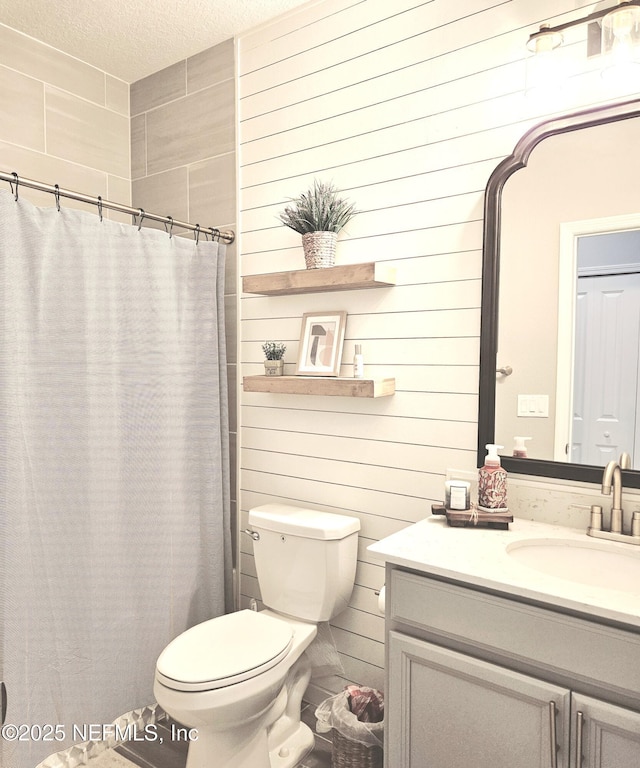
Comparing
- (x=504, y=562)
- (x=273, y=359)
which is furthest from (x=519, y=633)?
(x=273, y=359)

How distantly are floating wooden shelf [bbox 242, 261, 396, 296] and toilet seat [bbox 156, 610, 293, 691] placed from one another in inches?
46.0

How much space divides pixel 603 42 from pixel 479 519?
51.6 inches

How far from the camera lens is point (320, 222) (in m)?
2.03

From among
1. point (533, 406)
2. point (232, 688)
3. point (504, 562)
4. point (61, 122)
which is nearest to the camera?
point (504, 562)

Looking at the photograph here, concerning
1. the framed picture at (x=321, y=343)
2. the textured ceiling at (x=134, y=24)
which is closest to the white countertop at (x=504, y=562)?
the framed picture at (x=321, y=343)

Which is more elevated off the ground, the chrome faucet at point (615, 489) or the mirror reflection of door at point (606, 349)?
the mirror reflection of door at point (606, 349)

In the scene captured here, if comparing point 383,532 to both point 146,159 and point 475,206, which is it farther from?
point 146,159

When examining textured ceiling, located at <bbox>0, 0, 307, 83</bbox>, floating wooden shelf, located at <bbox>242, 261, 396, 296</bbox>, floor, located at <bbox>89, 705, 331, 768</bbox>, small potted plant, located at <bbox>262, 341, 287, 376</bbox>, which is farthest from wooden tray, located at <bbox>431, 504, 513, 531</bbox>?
textured ceiling, located at <bbox>0, 0, 307, 83</bbox>

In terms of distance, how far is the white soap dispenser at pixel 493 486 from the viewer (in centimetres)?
164

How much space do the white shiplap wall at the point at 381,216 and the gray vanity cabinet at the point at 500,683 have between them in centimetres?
58

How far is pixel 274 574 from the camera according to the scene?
2078 mm

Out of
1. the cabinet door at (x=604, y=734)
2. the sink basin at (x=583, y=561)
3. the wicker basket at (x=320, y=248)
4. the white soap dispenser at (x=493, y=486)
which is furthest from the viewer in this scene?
the wicker basket at (x=320, y=248)

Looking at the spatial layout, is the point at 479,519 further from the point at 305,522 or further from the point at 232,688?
the point at 232,688

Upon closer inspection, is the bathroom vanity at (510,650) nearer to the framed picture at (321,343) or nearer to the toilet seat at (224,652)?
the toilet seat at (224,652)
